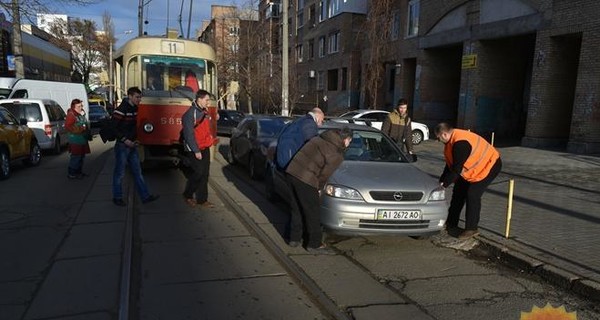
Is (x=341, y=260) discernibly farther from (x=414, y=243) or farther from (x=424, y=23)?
(x=424, y=23)

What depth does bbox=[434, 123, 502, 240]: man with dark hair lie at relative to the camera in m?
6.07

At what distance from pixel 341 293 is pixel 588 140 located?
1437cm

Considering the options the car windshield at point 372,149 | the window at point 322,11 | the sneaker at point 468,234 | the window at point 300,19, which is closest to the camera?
the sneaker at point 468,234

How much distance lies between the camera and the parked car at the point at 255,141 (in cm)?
1072

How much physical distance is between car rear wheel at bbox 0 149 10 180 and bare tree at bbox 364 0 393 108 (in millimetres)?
22776

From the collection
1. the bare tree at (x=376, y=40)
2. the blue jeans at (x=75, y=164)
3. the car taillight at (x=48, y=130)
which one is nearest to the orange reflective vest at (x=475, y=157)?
the blue jeans at (x=75, y=164)

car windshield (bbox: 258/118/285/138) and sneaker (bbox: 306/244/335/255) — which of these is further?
car windshield (bbox: 258/118/285/138)

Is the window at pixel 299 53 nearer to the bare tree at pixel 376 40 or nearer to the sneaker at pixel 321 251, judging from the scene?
the bare tree at pixel 376 40

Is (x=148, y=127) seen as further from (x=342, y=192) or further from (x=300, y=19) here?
(x=300, y=19)

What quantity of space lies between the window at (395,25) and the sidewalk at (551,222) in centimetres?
1735

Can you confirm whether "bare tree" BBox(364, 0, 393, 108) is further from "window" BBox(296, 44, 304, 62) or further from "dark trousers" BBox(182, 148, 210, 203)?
"dark trousers" BBox(182, 148, 210, 203)

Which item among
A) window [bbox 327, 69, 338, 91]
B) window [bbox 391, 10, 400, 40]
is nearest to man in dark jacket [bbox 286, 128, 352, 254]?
window [bbox 391, 10, 400, 40]

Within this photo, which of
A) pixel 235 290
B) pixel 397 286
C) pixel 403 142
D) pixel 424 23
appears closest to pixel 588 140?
pixel 403 142

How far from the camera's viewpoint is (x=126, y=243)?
18.9 feet
